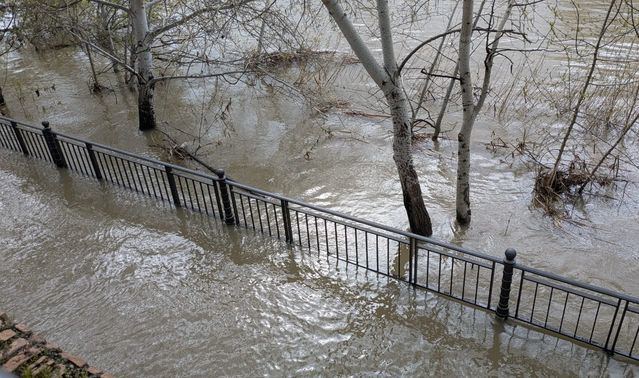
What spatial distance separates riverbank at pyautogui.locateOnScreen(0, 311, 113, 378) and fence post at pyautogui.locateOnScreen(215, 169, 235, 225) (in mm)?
2950

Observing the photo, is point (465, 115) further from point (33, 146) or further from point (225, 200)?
point (33, 146)

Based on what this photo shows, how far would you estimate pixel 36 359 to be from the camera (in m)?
4.32

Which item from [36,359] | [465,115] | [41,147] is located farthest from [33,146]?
[465,115]

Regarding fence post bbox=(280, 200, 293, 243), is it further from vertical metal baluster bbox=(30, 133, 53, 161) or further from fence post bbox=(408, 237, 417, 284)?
vertical metal baluster bbox=(30, 133, 53, 161)

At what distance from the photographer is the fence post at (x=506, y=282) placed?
192 inches

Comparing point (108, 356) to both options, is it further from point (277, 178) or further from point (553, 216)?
point (553, 216)

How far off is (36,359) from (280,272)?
288 centimetres

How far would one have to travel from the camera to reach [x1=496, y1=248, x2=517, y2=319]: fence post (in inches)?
192

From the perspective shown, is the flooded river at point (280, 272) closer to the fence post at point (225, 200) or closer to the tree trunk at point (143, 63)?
the fence post at point (225, 200)

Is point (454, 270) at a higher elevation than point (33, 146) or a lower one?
lower

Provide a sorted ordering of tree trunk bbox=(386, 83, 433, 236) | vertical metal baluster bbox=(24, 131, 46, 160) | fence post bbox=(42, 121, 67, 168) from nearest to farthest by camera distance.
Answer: tree trunk bbox=(386, 83, 433, 236) → fence post bbox=(42, 121, 67, 168) → vertical metal baluster bbox=(24, 131, 46, 160)

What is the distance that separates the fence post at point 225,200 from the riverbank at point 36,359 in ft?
9.68

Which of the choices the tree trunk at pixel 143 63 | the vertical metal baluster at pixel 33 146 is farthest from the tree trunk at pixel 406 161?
the vertical metal baluster at pixel 33 146

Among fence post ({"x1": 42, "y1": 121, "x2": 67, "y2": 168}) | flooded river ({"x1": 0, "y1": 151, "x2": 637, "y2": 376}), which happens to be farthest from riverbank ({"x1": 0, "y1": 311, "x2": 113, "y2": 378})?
fence post ({"x1": 42, "y1": 121, "x2": 67, "y2": 168})
